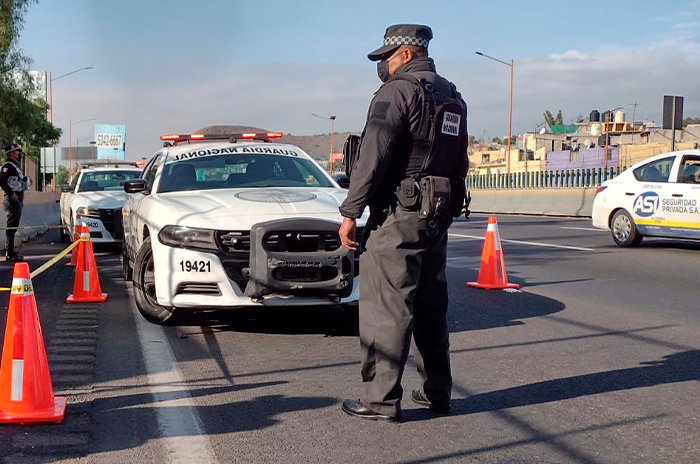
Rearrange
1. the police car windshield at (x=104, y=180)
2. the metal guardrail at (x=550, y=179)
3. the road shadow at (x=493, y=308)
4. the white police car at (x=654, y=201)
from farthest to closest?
the metal guardrail at (x=550, y=179) < the police car windshield at (x=104, y=180) < the white police car at (x=654, y=201) < the road shadow at (x=493, y=308)

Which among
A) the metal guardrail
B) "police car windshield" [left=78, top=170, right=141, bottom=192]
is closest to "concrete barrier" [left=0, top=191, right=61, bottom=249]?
"police car windshield" [left=78, top=170, right=141, bottom=192]

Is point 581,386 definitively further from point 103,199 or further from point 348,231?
point 103,199

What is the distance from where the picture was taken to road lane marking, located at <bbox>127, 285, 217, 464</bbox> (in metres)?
3.94

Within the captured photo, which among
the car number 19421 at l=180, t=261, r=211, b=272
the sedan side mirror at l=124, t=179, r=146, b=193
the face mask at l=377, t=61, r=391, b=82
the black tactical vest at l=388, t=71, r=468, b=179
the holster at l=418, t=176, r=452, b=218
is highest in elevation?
the face mask at l=377, t=61, r=391, b=82

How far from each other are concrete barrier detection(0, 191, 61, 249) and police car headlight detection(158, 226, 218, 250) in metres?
9.83

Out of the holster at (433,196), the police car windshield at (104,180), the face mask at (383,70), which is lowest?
the police car windshield at (104,180)

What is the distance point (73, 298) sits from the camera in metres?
8.59

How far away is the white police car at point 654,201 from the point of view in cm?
1341

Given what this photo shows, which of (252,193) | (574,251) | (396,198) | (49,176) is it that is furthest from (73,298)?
(49,176)

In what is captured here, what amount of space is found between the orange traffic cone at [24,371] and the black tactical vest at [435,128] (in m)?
2.19

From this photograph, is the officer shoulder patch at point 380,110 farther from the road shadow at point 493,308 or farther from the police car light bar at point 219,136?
the police car light bar at point 219,136

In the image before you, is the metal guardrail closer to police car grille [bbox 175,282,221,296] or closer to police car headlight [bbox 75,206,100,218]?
police car headlight [bbox 75,206,100,218]

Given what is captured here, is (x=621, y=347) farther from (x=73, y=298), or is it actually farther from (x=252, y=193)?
(x=73, y=298)

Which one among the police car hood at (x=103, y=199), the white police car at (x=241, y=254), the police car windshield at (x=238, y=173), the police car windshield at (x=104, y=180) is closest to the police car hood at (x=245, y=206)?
the white police car at (x=241, y=254)
